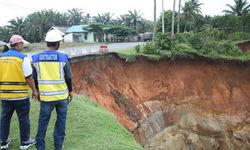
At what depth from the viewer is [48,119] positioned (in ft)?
→ 20.5

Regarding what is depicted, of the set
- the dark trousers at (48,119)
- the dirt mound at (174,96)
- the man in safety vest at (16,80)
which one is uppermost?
the man in safety vest at (16,80)

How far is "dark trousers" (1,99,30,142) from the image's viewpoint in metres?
6.47

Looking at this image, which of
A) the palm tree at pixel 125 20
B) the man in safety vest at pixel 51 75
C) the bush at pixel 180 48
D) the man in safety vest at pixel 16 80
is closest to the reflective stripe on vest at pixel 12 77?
the man in safety vest at pixel 16 80

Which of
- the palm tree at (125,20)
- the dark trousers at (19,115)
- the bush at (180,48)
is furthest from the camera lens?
A: the palm tree at (125,20)

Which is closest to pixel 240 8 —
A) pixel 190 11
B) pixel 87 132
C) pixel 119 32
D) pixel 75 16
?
pixel 190 11

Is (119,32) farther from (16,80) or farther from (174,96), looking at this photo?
(16,80)

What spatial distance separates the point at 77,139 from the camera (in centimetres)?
714

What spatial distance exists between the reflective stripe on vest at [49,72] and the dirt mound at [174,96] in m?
8.95

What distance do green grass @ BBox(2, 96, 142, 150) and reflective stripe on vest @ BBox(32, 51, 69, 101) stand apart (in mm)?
1145

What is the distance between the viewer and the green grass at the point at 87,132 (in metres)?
6.90

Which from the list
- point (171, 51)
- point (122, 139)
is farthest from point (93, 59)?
point (122, 139)

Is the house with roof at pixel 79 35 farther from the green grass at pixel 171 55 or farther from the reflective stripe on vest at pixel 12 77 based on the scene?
the reflective stripe on vest at pixel 12 77

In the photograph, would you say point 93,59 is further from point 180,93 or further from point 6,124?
point 6,124

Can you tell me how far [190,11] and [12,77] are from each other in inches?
1910
